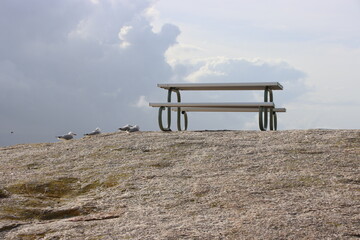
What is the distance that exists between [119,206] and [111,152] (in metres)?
2.62

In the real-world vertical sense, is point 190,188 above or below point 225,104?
below

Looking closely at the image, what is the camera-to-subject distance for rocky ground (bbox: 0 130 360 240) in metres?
4.73

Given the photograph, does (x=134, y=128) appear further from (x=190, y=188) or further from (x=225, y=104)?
(x=190, y=188)

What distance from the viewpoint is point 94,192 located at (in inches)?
248

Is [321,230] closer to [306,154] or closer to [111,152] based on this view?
[306,154]

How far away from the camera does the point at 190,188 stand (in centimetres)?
590

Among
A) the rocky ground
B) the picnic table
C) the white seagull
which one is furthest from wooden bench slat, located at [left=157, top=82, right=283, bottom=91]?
the rocky ground

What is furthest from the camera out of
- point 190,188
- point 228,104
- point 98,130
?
point 98,130

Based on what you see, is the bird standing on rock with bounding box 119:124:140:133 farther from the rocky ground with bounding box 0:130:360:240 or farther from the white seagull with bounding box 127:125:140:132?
the rocky ground with bounding box 0:130:360:240

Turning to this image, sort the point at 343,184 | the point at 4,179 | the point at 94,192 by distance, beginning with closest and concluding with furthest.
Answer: the point at 343,184, the point at 94,192, the point at 4,179

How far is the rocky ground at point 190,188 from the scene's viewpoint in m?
4.73

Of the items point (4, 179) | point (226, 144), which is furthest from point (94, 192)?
point (226, 144)

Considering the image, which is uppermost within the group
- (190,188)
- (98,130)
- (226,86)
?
(226,86)

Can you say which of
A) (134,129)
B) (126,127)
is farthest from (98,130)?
(134,129)
